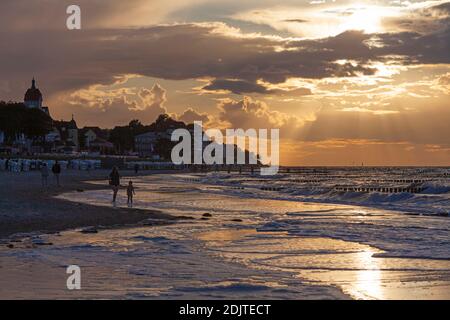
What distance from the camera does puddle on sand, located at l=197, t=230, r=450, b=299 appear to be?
11875mm

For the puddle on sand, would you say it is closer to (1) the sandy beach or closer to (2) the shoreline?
(1) the sandy beach

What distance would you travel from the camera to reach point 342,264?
48.9 feet

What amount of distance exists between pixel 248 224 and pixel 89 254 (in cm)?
984

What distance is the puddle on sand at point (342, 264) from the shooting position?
11875mm

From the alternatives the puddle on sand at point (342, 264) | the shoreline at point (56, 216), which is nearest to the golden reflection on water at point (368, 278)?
the puddle on sand at point (342, 264)

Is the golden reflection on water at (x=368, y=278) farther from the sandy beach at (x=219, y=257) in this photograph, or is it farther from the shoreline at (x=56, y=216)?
the shoreline at (x=56, y=216)

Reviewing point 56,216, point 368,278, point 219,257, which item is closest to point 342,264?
point 368,278

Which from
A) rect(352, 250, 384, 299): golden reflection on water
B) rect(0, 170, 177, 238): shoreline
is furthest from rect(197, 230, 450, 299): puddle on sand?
rect(0, 170, 177, 238): shoreline

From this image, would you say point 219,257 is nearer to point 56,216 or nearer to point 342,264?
point 342,264
